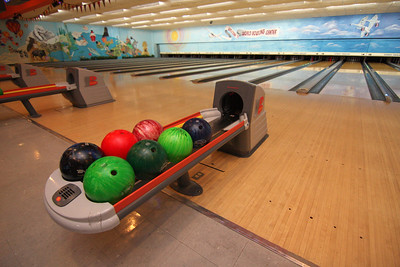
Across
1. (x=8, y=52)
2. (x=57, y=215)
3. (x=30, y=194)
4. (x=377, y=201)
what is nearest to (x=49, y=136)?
(x=30, y=194)

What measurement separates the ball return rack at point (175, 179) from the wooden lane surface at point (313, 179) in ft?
0.48

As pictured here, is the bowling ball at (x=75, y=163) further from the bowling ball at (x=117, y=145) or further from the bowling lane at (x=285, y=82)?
the bowling lane at (x=285, y=82)

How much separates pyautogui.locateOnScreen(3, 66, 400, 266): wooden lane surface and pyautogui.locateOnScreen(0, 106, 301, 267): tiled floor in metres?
0.13

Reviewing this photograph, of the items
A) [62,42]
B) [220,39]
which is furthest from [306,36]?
[62,42]

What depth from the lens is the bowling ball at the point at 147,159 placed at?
953 millimetres

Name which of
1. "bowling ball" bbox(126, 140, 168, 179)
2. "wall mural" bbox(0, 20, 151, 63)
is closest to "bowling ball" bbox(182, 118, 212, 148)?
"bowling ball" bbox(126, 140, 168, 179)

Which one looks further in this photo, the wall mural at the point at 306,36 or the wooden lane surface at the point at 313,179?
the wall mural at the point at 306,36

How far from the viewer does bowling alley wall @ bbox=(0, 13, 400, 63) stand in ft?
30.2

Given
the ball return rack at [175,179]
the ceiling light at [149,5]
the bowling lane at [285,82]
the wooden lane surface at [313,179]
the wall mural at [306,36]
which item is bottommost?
the wooden lane surface at [313,179]

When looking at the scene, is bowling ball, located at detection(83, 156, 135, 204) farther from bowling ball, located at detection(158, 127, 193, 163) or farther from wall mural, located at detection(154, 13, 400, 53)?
wall mural, located at detection(154, 13, 400, 53)

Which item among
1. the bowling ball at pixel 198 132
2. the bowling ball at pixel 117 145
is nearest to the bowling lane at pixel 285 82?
the bowling ball at pixel 198 132

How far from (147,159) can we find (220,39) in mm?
13887

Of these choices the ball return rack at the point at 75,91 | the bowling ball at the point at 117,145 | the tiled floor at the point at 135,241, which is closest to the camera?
the tiled floor at the point at 135,241

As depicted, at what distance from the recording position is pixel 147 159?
953 millimetres
